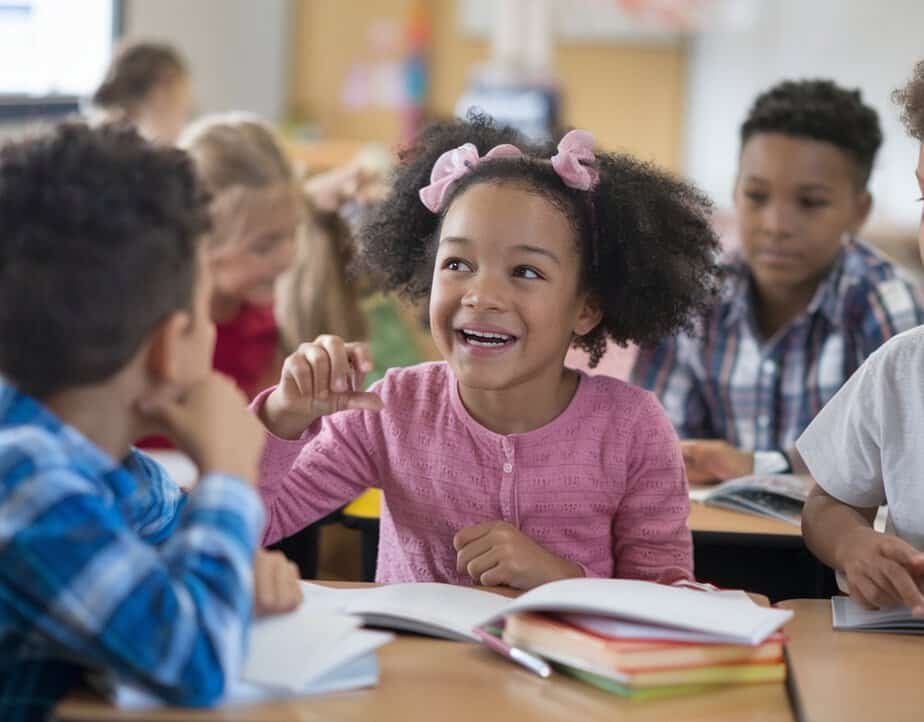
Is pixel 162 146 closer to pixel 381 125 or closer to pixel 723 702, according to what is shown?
pixel 723 702

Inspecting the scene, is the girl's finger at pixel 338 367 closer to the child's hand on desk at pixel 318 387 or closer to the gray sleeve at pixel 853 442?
the child's hand on desk at pixel 318 387

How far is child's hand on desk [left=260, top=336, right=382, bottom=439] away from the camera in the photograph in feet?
4.99

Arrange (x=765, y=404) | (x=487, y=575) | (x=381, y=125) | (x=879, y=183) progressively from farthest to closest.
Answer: (x=381, y=125)
(x=879, y=183)
(x=765, y=404)
(x=487, y=575)

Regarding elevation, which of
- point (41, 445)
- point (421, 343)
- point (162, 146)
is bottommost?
point (421, 343)

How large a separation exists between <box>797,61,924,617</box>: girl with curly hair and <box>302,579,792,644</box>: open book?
278mm

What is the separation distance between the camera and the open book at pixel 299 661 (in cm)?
102

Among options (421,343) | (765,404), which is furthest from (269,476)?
(421,343)

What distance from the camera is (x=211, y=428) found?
1.08 meters

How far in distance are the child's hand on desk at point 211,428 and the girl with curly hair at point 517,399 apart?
41 centimetres

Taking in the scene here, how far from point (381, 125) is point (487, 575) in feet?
21.6

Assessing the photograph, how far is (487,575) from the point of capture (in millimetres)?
1410

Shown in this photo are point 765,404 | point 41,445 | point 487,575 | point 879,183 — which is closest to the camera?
point 41,445

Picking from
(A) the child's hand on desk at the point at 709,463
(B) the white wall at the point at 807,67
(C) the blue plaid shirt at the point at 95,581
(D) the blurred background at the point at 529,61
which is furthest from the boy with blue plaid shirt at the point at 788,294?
(D) the blurred background at the point at 529,61

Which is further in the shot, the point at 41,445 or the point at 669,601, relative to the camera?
the point at 669,601
